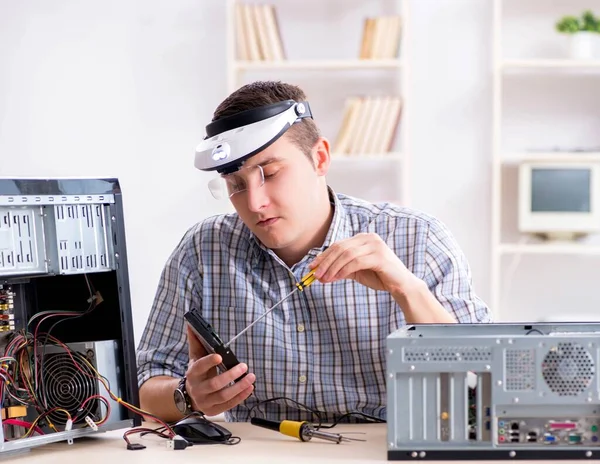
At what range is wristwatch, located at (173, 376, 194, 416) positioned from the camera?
166cm

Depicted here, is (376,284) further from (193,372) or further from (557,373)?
(557,373)

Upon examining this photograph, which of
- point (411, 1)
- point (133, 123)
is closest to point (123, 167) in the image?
point (133, 123)

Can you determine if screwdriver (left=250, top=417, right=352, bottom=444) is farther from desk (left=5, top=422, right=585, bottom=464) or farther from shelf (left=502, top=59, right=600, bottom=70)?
shelf (left=502, top=59, right=600, bottom=70)

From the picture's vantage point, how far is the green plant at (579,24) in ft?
11.3

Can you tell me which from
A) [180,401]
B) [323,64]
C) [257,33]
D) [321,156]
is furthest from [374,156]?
[180,401]

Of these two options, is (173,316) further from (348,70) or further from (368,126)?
(348,70)

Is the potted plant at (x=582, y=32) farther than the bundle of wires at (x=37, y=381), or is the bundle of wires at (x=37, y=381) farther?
the potted plant at (x=582, y=32)

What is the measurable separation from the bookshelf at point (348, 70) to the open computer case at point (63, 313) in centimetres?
205

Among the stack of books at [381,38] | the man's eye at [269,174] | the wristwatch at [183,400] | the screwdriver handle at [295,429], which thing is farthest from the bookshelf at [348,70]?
the screwdriver handle at [295,429]

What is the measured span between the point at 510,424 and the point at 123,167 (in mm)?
2861

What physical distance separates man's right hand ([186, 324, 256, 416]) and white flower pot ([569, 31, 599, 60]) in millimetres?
2465

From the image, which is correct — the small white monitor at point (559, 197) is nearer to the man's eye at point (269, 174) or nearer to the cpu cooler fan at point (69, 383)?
the man's eye at point (269, 174)

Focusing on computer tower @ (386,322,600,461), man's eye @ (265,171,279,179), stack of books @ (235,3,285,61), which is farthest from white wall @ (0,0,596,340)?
computer tower @ (386,322,600,461)

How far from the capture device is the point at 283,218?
180cm
